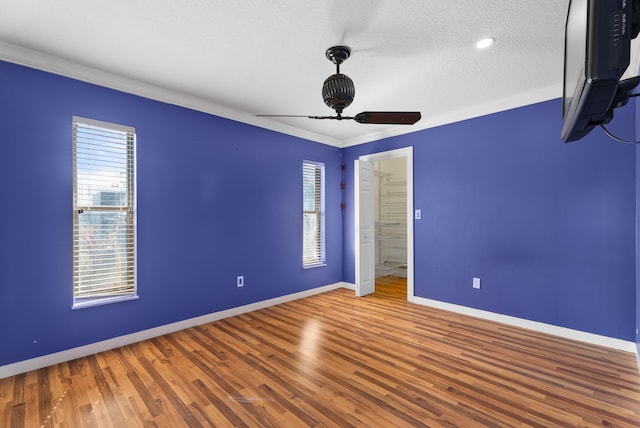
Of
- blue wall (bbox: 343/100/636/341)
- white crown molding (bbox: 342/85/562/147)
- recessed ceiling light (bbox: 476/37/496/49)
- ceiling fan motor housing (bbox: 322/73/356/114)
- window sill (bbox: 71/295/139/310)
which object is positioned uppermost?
recessed ceiling light (bbox: 476/37/496/49)

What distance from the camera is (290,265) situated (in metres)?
4.52

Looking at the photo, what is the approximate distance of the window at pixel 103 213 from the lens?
272 cm

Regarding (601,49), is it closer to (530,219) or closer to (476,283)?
(530,219)

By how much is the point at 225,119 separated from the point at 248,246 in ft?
5.62

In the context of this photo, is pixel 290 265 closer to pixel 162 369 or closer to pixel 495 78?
pixel 162 369

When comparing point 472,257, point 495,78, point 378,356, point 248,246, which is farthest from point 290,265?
point 495,78

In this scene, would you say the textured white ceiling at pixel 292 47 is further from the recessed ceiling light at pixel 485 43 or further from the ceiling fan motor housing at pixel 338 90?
the ceiling fan motor housing at pixel 338 90

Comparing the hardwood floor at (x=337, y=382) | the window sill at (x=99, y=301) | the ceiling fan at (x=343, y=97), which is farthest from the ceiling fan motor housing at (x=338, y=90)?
the window sill at (x=99, y=301)

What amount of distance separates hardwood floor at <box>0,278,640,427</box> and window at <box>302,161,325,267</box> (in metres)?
1.73

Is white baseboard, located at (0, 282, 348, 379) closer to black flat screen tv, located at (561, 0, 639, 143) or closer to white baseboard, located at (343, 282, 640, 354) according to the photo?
white baseboard, located at (343, 282, 640, 354)

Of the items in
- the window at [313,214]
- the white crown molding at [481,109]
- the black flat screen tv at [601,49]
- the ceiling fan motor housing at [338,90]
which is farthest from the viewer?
the window at [313,214]

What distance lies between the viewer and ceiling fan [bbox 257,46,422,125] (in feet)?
7.08

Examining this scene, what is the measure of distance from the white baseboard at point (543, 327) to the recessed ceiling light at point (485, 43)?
9.63 feet

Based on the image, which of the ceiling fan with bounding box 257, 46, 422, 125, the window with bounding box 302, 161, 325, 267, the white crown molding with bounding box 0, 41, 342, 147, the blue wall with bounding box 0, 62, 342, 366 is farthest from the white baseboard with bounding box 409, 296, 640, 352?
the white crown molding with bounding box 0, 41, 342, 147
